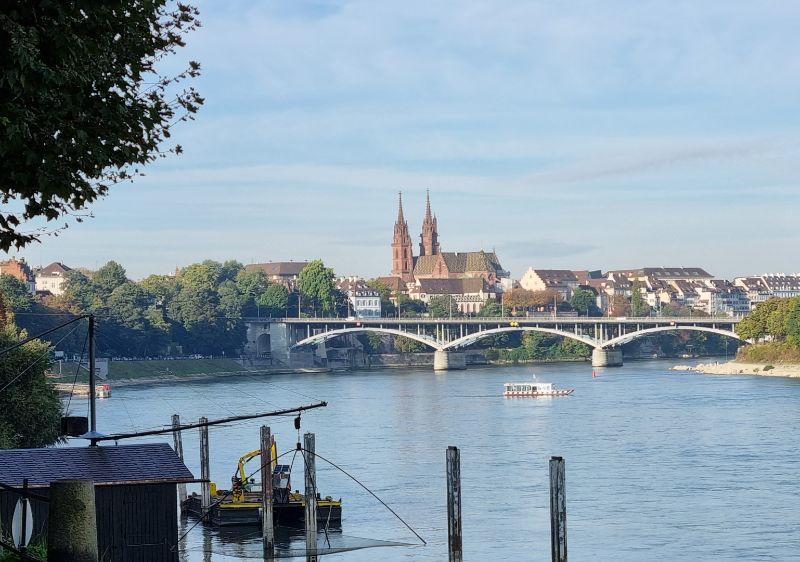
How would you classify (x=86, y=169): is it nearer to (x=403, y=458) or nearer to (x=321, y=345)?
(x=403, y=458)

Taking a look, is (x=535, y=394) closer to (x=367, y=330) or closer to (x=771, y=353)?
(x=771, y=353)

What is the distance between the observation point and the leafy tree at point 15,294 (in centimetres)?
11931

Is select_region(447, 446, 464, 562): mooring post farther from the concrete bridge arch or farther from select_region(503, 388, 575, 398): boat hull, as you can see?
the concrete bridge arch

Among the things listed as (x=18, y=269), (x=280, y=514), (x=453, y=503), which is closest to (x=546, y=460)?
(x=280, y=514)

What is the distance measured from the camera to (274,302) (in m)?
170

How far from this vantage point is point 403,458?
181 feet

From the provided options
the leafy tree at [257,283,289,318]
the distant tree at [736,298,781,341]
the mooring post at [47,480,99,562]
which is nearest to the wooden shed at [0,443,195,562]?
the mooring post at [47,480,99,562]

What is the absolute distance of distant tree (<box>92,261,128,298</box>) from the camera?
143988 mm

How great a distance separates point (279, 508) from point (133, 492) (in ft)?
43.5

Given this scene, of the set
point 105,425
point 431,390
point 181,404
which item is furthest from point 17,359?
point 431,390

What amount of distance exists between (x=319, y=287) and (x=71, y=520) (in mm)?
164308

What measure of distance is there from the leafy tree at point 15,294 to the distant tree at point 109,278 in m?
16.2

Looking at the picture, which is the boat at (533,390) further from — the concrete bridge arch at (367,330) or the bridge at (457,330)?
the concrete bridge arch at (367,330)

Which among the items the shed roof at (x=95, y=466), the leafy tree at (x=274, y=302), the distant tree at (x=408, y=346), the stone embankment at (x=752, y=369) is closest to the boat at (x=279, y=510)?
the shed roof at (x=95, y=466)
